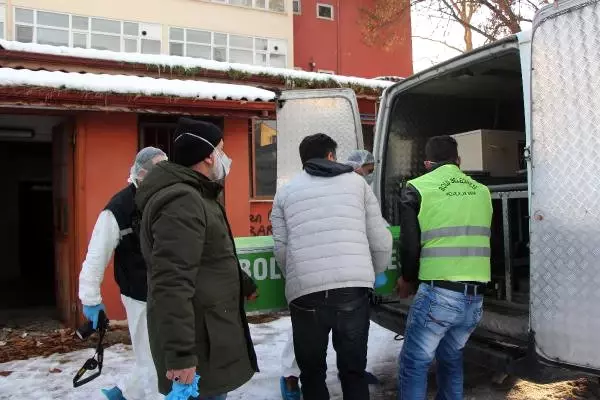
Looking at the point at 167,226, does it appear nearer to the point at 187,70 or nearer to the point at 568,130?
the point at 568,130

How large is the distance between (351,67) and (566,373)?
2371 centimetres

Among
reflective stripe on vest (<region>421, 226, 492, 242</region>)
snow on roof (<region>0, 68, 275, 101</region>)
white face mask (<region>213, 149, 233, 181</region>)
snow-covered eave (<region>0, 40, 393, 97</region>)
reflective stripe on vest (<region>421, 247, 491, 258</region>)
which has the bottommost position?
reflective stripe on vest (<region>421, 247, 491, 258</region>)

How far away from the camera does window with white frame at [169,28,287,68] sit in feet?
66.1

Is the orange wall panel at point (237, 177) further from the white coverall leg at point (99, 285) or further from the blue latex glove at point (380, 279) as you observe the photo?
the blue latex glove at point (380, 279)

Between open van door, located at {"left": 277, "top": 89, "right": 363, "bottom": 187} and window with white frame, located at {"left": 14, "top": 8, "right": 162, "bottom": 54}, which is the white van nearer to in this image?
open van door, located at {"left": 277, "top": 89, "right": 363, "bottom": 187}

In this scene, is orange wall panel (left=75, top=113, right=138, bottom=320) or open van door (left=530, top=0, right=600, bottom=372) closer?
open van door (left=530, top=0, right=600, bottom=372)

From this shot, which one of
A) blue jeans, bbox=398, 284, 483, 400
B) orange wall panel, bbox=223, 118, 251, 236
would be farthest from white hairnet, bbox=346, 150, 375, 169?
orange wall panel, bbox=223, 118, 251, 236

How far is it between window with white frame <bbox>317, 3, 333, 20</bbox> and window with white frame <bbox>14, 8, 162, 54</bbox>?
8305mm

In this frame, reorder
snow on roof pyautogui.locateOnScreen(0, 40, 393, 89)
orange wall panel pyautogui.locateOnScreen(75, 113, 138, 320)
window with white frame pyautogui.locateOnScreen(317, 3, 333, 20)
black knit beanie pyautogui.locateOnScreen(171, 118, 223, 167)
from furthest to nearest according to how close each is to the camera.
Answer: window with white frame pyautogui.locateOnScreen(317, 3, 333, 20)
snow on roof pyautogui.locateOnScreen(0, 40, 393, 89)
orange wall panel pyautogui.locateOnScreen(75, 113, 138, 320)
black knit beanie pyautogui.locateOnScreen(171, 118, 223, 167)

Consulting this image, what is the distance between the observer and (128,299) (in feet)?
11.7

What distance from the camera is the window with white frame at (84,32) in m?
17.9

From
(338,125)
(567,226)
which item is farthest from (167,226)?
(338,125)

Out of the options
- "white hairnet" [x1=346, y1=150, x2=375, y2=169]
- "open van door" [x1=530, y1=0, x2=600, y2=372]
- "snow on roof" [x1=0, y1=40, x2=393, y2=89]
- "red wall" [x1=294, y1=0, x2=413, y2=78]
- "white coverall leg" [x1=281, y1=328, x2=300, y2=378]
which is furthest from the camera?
"red wall" [x1=294, y1=0, x2=413, y2=78]

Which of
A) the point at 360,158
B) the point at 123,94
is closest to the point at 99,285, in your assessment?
the point at 360,158
